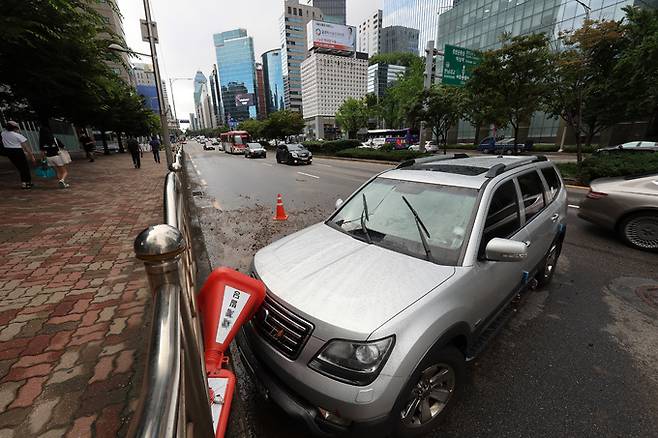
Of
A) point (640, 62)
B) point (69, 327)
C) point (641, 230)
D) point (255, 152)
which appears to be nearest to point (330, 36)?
point (255, 152)

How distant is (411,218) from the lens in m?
2.70

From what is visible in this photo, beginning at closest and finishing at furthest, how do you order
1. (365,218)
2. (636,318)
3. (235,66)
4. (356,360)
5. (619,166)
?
1. (356,360)
2. (365,218)
3. (636,318)
4. (619,166)
5. (235,66)

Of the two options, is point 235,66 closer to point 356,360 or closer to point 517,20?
point 517,20

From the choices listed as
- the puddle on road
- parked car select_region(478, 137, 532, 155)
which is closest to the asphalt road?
the puddle on road

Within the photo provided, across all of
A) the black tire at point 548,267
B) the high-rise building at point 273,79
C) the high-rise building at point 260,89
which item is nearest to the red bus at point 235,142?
the black tire at point 548,267

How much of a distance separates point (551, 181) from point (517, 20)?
47.0 m

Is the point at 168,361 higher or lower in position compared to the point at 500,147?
higher

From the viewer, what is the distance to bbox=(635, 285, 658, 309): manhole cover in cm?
349

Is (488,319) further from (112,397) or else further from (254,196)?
(254,196)

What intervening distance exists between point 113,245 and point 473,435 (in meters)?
5.38

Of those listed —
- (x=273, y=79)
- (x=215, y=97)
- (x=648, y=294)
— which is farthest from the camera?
(x=215, y=97)

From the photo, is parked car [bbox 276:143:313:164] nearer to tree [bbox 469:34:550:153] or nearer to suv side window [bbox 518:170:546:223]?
tree [bbox 469:34:550:153]

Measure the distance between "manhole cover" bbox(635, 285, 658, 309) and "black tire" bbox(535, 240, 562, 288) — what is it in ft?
2.98

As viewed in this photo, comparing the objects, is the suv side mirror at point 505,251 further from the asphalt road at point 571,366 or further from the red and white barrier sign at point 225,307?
the red and white barrier sign at point 225,307
